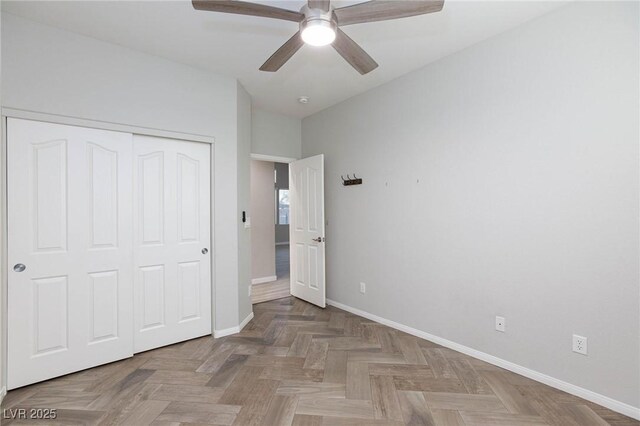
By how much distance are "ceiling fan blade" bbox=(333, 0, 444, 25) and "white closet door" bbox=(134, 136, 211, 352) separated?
2.06 meters

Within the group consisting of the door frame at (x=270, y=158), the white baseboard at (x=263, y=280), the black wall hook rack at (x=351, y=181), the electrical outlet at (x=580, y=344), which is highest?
the door frame at (x=270, y=158)

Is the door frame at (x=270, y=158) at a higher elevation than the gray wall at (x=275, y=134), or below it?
below

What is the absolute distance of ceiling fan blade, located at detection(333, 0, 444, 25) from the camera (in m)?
1.58

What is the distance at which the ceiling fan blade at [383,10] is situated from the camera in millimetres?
1576

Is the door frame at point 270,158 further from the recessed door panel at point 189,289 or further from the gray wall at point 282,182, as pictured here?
the gray wall at point 282,182

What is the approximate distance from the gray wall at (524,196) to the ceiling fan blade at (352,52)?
1.19 m

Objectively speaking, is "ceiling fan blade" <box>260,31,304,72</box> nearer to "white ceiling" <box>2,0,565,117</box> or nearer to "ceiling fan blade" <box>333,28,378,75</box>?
"ceiling fan blade" <box>333,28,378,75</box>

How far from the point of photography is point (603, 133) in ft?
6.73

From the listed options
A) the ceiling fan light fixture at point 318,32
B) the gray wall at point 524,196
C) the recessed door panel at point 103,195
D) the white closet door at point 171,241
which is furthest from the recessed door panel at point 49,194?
the gray wall at point 524,196

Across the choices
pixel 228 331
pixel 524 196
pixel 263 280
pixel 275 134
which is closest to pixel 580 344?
pixel 524 196

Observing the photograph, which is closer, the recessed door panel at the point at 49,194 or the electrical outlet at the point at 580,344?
the electrical outlet at the point at 580,344

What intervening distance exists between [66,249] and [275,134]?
2.84m

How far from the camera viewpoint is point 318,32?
1.76 metres

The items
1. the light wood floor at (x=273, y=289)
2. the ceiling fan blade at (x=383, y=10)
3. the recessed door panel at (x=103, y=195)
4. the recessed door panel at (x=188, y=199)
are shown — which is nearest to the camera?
the ceiling fan blade at (x=383, y=10)
